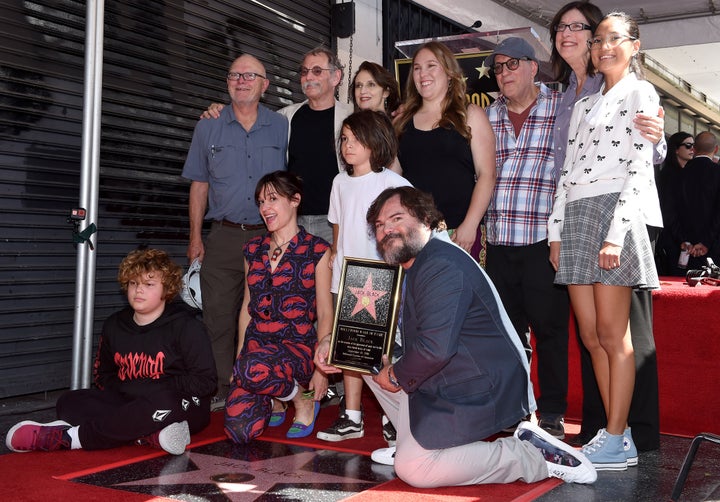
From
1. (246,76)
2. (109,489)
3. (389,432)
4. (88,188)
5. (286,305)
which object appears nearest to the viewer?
(109,489)

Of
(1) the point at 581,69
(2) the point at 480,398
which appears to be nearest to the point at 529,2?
(1) the point at 581,69

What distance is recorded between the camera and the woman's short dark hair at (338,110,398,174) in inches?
145

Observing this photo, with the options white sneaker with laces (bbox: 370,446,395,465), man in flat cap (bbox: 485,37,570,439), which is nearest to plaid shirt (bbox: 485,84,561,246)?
man in flat cap (bbox: 485,37,570,439)

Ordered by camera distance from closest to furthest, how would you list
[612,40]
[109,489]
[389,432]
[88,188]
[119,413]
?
1. [109,489]
2. [612,40]
3. [119,413]
4. [389,432]
5. [88,188]

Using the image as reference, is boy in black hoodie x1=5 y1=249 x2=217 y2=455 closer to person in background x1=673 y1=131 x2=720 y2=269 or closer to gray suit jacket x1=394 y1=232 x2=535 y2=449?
gray suit jacket x1=394 y1=232 x2=535 y2=449

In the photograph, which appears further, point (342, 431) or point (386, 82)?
point (386, 82)

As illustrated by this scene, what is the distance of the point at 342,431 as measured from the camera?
371 cm

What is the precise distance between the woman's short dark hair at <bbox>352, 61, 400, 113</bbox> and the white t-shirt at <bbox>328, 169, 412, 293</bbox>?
58 centimetres

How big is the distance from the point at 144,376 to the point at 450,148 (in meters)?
1.77

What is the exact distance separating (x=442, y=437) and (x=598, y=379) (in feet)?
2.90

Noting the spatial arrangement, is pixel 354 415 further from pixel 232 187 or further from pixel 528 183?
pixel 232 187

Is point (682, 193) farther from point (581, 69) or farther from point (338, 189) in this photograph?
point (338, 189)

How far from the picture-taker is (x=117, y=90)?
5.01 m

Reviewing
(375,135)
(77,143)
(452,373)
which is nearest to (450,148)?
(375,135)
